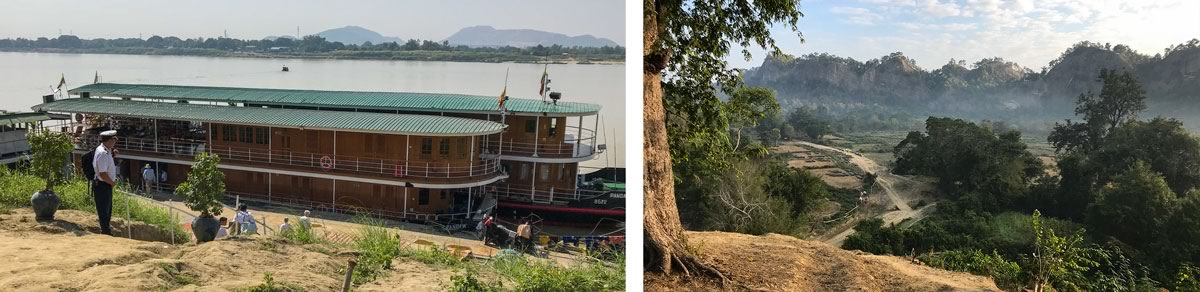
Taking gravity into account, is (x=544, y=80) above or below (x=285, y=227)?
above

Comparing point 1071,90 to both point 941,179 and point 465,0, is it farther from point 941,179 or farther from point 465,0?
point 465,0

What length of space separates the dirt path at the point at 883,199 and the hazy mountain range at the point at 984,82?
79 centimetres

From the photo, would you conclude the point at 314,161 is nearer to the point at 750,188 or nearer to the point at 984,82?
the point at 750,188

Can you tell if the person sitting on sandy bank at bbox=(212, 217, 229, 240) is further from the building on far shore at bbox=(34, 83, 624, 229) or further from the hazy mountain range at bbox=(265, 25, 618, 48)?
the hazy mountain range at bbox=(265, 25, 618, 48)

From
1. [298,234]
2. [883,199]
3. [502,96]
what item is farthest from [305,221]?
[883,199]

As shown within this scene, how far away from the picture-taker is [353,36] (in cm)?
272

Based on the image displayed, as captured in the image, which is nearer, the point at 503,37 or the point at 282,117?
the point at 282,117

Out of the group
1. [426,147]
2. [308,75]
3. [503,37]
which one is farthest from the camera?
[503,37]

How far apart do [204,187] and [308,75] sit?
19.7 inches

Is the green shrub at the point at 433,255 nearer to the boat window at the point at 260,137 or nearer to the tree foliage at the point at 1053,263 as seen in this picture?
the boat window at the point at 260,137

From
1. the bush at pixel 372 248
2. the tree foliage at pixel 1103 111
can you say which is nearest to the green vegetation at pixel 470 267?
the bush at pixel 372 248

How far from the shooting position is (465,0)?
2883 millimetres

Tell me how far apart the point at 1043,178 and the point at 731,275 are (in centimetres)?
591

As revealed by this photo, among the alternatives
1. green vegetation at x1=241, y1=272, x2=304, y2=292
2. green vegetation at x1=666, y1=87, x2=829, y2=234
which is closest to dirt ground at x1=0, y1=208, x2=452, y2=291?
green vegetation at x1=241, y1=272, x2=304, y2=292
